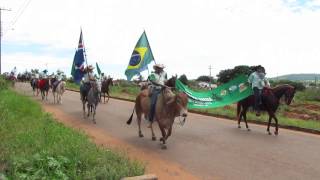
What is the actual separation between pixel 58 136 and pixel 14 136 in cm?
126

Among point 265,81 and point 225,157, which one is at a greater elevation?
point 265,81

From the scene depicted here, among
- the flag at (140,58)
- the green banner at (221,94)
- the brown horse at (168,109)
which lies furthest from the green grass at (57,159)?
the flag at (140,58)

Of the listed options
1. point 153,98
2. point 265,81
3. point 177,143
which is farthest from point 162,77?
point 265,81

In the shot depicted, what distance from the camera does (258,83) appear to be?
50.2ft

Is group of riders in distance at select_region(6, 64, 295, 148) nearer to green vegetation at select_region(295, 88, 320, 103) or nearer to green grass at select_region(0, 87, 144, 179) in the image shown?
green grass at select_region(0, 87, 144, 179)

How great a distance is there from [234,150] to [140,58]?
9131 mm

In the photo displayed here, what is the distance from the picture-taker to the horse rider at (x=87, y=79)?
19.1 m

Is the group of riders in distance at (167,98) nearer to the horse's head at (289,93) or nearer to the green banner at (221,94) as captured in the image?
the horse's head at (289,93)

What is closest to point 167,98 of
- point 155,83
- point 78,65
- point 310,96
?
point 155,83

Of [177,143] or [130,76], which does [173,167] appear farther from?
[130,76]

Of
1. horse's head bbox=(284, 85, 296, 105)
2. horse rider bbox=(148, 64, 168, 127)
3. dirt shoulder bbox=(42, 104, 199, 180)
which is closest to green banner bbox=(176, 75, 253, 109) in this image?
horse's head bbox=(284, 85, 296, 105)

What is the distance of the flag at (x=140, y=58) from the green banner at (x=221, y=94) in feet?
11.8

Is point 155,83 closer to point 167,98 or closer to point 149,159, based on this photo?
point 167,98

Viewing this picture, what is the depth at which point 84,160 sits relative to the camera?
8.14 meters
